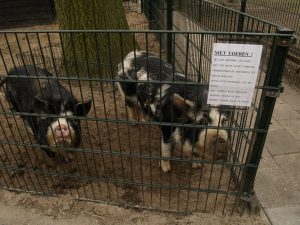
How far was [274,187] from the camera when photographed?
11.5 feet

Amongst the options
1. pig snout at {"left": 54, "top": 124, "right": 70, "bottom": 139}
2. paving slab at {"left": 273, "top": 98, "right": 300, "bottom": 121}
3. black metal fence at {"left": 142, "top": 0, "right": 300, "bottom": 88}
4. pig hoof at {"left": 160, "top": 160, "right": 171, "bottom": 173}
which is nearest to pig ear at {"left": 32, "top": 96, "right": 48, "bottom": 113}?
pig snout at {"left": 54, "top": 124, "right": 70, "bottom": 139}

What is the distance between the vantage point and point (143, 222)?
10.6 ft

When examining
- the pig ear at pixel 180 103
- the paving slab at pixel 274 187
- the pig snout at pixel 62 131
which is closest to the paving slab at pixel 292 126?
the paving slab at pixel 274 187

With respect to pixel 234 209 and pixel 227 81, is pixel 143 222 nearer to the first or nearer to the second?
pixel 234 209

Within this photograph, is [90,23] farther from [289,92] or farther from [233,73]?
[233,73]

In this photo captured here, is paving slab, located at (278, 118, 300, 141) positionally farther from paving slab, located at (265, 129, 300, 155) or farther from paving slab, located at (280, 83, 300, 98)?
paving slab, located at (280, 83, 300, 98)

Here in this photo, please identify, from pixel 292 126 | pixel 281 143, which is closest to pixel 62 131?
pixel 281 143

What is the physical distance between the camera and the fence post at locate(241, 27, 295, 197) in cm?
221

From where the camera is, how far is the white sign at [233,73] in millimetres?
2176

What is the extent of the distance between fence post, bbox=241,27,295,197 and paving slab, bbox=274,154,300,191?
Result: 1.07 m

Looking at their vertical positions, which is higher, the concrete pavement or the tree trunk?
the tree trunk

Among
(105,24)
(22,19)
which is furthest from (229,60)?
(22,19)

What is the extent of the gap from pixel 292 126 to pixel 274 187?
149 cm

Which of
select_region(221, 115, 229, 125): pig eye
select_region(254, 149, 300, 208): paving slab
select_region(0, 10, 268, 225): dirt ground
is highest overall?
select_region(221, 115, 229, 125): pig eye
